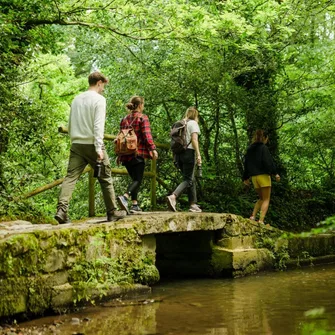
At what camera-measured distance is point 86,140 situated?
6.77 meters

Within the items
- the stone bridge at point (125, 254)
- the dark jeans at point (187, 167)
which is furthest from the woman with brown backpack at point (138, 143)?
the dark jeans at point (187, 167)

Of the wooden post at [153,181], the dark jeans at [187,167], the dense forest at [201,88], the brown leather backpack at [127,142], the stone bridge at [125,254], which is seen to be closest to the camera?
the stone bridge at [125,254]

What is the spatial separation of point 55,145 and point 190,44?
3378 mm

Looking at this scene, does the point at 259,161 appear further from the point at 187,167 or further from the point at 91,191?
the point at 91,191

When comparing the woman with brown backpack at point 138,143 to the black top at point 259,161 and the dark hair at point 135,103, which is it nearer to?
the dark hair at point 135,103

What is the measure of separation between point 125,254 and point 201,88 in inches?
198

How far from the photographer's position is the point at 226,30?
10086mm

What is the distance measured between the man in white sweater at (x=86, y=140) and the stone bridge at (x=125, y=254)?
44 centimetres

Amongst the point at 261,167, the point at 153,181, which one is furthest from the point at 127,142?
the point at 261,167

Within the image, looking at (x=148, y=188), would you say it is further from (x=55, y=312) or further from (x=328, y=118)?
(x=55, y=312)

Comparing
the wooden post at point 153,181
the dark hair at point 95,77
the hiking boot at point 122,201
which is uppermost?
the dark hair at point 95,77

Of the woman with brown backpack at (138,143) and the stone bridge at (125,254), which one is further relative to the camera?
the woman with brown backpack at (138,143)

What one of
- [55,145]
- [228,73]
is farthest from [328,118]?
[55,145]

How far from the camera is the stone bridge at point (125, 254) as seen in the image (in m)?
5.55
